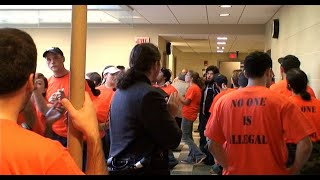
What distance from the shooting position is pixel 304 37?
4957 millimetres

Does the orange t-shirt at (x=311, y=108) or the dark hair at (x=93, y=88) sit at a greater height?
the dark hair at (x=93, y=88)

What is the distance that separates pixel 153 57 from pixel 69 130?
119 cm

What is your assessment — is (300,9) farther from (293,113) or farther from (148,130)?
(148,130)

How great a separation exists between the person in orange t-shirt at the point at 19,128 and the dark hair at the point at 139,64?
1180mm

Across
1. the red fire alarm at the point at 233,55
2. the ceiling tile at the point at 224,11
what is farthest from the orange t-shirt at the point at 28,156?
the red fire alarm at the point at 233,55

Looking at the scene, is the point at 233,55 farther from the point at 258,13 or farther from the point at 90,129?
the point at 90,129

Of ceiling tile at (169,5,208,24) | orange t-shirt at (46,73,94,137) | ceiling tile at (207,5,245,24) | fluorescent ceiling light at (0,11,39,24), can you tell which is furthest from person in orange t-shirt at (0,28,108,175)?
fluorescent ceiling light at (0,11,39,24)

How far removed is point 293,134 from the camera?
2322mm

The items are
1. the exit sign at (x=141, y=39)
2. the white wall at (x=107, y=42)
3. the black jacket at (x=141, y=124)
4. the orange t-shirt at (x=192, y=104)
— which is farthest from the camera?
the white wall at (x=107, y=42)

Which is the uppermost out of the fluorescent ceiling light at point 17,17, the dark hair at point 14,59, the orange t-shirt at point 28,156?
the fluorescent ceiling light at point 17,17

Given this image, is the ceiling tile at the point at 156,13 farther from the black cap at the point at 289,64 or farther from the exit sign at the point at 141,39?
the black cap at the point at 289,64

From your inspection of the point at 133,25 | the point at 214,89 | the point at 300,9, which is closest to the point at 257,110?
the point at 300,9

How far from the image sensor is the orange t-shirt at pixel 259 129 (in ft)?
7.66

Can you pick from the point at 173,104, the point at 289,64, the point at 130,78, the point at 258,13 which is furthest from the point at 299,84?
the point at 258,13
